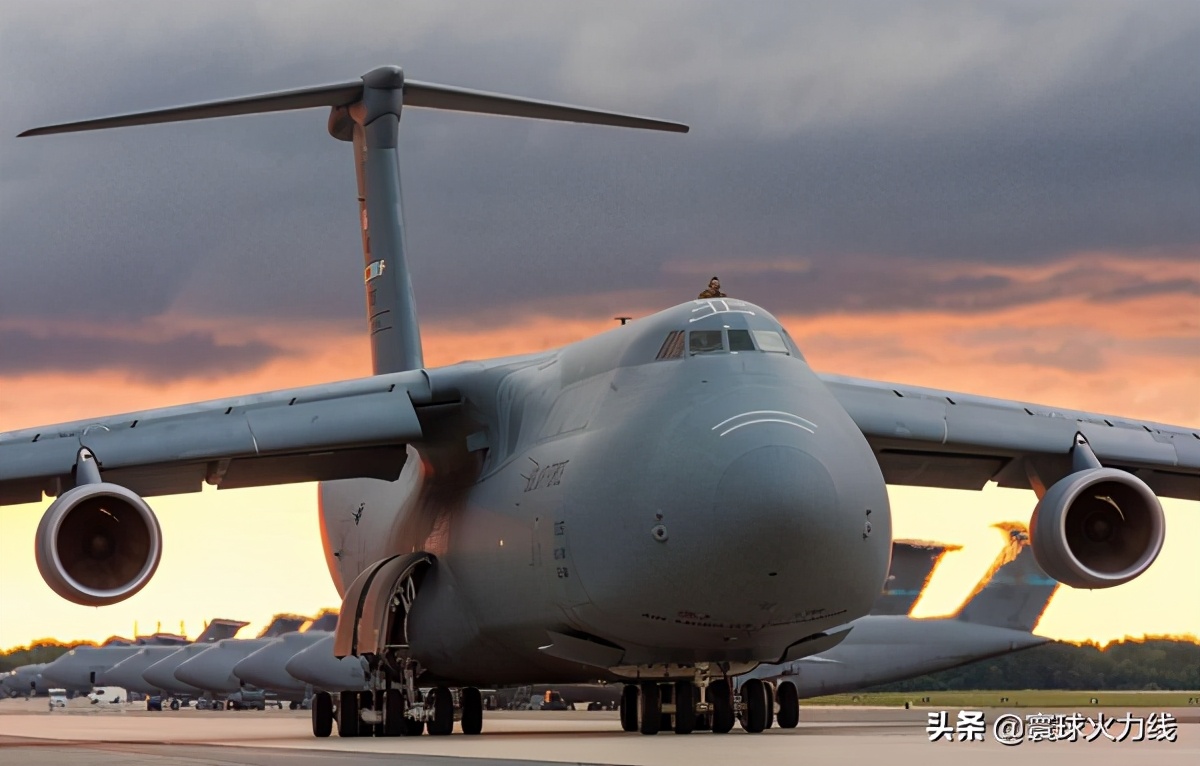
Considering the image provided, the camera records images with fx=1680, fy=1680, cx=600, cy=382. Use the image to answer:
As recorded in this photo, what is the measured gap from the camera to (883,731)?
1590 cm

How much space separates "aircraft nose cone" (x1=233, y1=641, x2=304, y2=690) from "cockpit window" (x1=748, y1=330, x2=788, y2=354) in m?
29.7

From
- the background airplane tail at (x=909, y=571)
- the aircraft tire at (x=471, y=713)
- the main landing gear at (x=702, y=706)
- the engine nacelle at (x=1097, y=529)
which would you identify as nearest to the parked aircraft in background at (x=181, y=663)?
the background airplane tail at (x=909, y=571)

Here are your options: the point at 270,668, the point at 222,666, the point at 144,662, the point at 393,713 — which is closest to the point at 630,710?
the point at 393,713

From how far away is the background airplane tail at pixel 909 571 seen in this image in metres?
31.0

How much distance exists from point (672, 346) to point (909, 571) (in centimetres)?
1878

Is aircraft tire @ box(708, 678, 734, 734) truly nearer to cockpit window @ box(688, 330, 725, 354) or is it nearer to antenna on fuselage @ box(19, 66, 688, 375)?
cockpit window @ box(688, 330, 725, 354)

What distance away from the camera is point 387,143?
20547 mm

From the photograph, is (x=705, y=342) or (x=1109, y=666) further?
(x=1109, y=666)

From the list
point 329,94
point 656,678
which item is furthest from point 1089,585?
point 329,94

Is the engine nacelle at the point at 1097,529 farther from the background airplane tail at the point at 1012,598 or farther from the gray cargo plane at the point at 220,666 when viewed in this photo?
the gray cargo plane at the point at 220,666

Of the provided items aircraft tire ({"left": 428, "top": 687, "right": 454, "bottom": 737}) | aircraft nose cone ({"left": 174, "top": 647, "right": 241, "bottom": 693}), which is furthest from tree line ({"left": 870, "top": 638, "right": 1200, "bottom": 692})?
aircraft nose cone ({"left": 174, "top": 647, "right": 241, "bottom": 693})

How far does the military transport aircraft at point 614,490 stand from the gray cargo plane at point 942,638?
12417 mm

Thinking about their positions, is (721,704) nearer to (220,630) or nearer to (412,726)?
(412,726)

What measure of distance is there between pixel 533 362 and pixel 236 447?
288 cm
